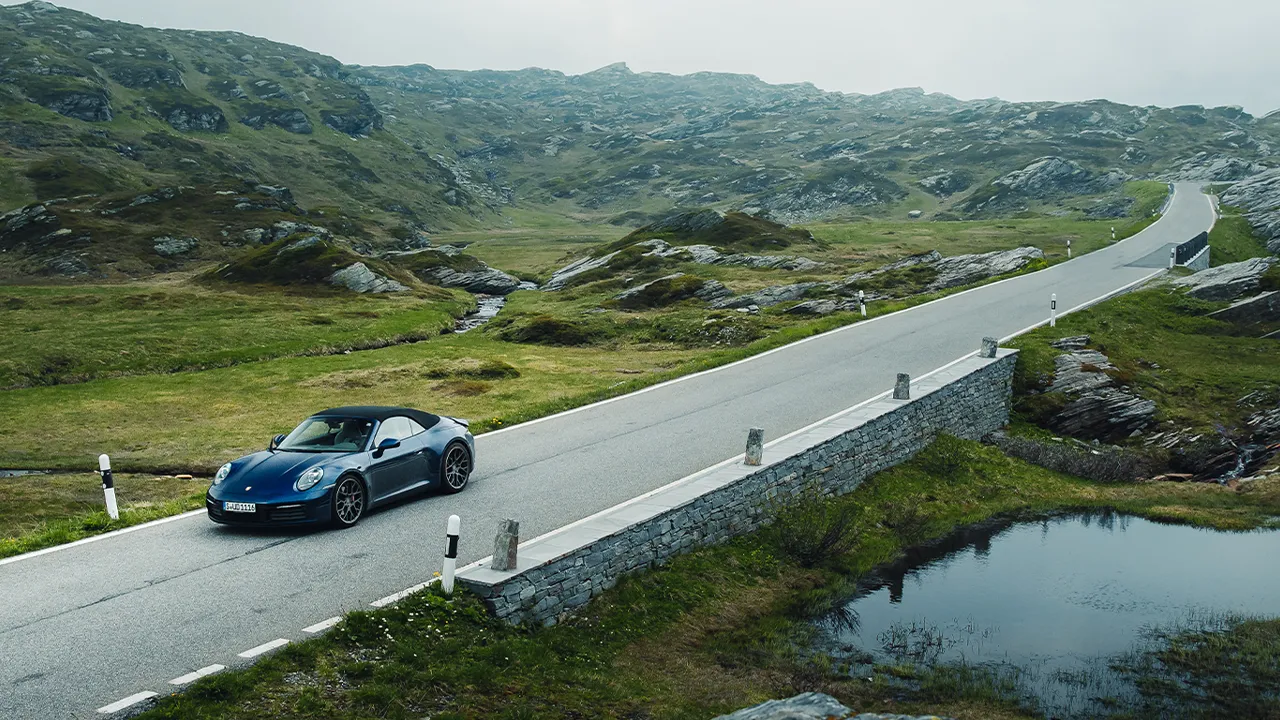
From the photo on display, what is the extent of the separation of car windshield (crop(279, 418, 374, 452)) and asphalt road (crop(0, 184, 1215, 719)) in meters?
1.35

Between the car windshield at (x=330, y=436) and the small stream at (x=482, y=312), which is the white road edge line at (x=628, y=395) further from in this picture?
the small stream at (x=482, y=312)

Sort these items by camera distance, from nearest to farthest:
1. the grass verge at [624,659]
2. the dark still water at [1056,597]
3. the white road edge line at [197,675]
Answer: the white road edge line at [197,675] < the grass verge at [624,659] < the dark still water at [1056,597]

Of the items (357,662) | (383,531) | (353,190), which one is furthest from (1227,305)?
(353,190)

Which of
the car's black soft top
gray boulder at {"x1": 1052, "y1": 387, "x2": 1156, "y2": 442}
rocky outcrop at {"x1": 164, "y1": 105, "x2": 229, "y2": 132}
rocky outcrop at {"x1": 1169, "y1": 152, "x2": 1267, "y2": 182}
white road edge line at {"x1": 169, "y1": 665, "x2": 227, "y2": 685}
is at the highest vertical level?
rocky outcrop at {"x1": 164, "y1": 105, "x2": 229, "y2": 132}

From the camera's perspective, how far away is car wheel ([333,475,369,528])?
14711 millimetres

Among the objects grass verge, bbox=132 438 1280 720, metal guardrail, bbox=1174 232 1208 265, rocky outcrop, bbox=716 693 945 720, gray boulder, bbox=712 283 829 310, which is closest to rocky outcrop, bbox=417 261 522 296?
gray boulder, bbox=712 283 829 310

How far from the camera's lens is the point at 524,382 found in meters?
35.7

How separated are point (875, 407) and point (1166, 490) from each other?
849cm

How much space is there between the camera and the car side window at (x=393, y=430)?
15873 millimetres

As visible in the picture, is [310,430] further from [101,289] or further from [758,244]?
[758,244]

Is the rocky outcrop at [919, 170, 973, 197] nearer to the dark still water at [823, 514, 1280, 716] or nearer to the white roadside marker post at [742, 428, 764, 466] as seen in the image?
the dark still water at [823, 514, 1280, 716]

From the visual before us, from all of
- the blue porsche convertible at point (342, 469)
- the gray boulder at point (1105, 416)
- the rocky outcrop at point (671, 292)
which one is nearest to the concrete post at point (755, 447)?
the blue porsche convertible at point (342, 469)

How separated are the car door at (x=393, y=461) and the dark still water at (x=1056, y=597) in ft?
26.0

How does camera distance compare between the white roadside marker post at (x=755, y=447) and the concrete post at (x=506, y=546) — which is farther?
the white roadside marker post at (x=755, y=447)
